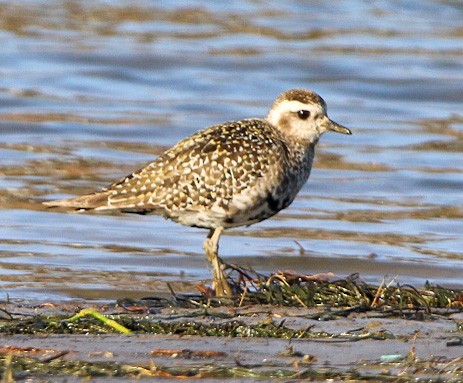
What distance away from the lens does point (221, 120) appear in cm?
1511

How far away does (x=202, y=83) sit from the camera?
17.5 m

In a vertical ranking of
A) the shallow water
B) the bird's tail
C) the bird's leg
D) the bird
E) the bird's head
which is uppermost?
the bird's head

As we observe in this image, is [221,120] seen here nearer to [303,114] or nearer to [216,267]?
[303,114]

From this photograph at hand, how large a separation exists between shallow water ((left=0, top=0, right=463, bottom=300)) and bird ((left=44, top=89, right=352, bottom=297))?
587mm

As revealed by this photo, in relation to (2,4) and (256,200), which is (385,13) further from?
(256,200)

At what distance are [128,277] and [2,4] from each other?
13508 millimetres

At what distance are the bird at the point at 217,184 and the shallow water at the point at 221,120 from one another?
59cm

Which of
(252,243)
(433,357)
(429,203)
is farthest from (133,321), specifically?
(429,203)

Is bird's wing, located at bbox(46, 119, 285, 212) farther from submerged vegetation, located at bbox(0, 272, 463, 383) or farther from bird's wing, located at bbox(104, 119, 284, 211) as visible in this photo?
submerged vegetation, located at bbox(0, 272, 463, 383)

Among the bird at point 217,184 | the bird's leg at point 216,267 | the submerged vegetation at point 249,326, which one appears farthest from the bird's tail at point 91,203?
the submerged vegetation at point 249,326

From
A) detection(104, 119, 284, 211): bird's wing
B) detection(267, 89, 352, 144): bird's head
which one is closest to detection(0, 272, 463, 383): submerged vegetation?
detection(104, 119, 284, 211): bird's wing

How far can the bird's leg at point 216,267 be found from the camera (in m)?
7.65

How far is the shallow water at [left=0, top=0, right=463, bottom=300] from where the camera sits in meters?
9.21

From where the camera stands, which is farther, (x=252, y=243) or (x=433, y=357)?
(x=252, y=243)
